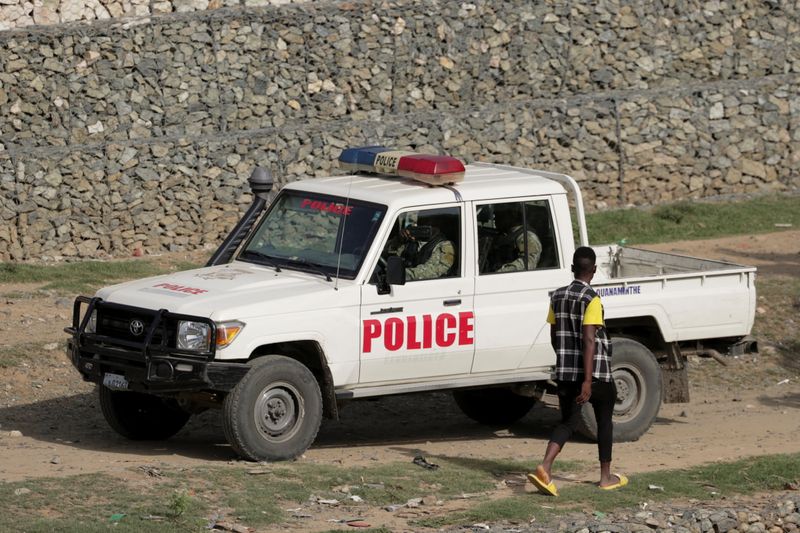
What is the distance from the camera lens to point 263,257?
11.2 meters

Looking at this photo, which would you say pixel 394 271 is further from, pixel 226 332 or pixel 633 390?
pixel 633 390

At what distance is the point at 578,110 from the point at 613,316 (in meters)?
10.1

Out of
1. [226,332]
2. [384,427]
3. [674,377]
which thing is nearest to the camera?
[226,332]

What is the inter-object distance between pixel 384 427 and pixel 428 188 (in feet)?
7.87

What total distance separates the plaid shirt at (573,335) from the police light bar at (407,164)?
5.50 feet

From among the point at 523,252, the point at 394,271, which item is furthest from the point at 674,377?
the point at 394,271

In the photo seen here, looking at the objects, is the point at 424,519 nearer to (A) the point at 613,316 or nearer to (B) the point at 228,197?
(A) the point at 613,316

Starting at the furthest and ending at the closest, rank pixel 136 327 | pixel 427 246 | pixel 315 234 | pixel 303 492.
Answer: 1. pixel 315 234
2. pixel 427 246
3. pixel 136 327
4. pixel 303 492

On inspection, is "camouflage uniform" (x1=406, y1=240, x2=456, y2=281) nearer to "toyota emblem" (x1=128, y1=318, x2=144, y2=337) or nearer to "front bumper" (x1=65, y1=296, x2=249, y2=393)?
"front bumper" (x1=65, y1=296, x2=249, y2=393)

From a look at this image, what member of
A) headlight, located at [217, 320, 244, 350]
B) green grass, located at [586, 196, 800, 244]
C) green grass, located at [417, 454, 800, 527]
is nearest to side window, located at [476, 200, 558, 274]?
green grass, located at [417, 454, 800, 527]

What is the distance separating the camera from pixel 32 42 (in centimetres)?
1828

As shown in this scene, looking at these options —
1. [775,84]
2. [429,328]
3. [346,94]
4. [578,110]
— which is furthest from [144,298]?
[775,84]

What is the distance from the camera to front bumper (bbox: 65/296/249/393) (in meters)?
9.93

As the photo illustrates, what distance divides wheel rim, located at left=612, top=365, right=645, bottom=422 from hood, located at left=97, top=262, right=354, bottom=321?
246cm
